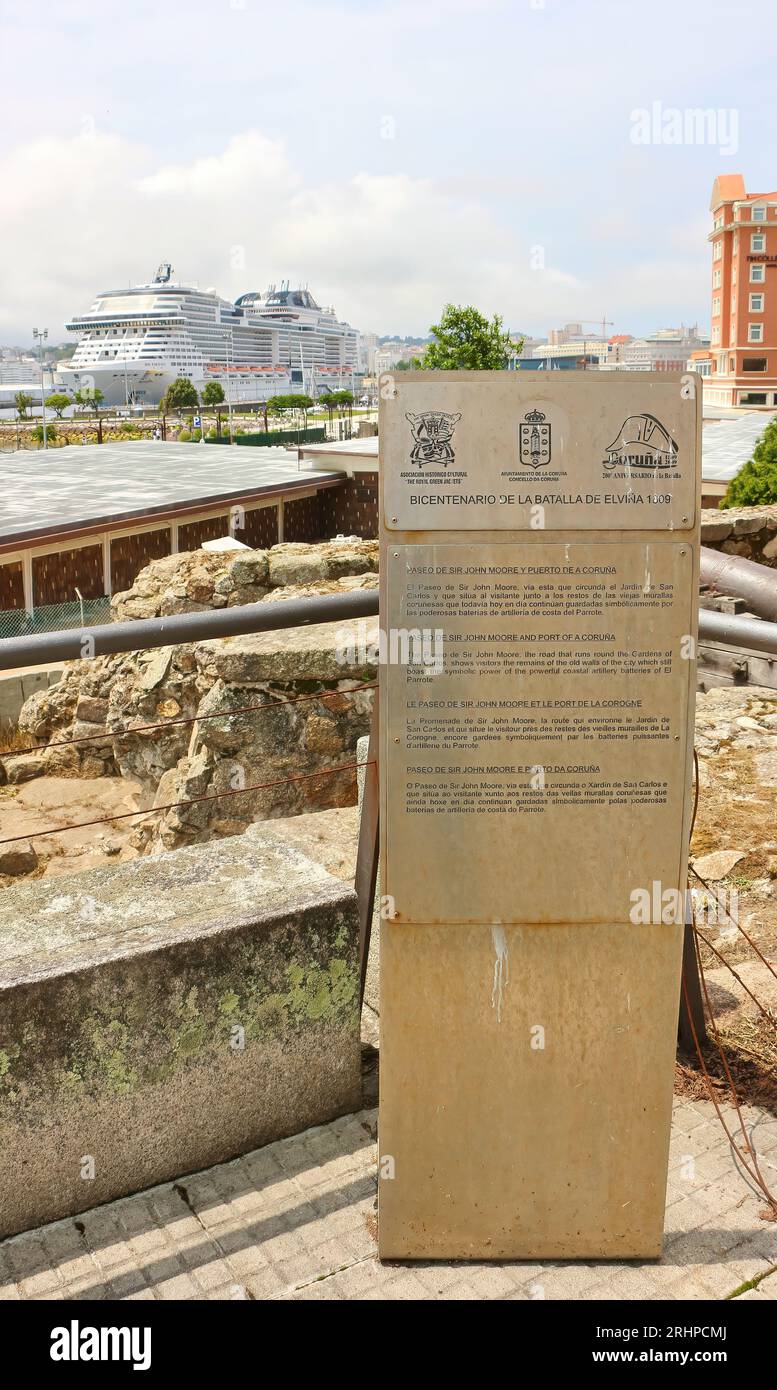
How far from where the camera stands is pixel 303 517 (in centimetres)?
3288

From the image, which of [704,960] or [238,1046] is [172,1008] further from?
[704,960]

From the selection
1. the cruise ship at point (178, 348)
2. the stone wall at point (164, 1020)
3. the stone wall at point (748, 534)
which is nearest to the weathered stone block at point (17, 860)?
the stone wall at point (164, 1020)

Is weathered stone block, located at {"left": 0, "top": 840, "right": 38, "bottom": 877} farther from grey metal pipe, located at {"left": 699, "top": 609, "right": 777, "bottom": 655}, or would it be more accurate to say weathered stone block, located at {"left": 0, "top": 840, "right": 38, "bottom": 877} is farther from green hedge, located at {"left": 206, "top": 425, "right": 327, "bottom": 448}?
green hedge, located at {"left": 206, "top": 425, "right": 327, "bottom": 448}

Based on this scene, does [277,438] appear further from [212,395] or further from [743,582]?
[743,582]

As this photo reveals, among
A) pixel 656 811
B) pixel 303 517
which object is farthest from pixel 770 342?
pixel 656 811

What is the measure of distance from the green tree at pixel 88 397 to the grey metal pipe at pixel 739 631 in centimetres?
10930

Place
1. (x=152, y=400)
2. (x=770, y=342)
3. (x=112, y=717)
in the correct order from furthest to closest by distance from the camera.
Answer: (x=152, y=400)
(x=770, y=342)
(x=112, y=717)

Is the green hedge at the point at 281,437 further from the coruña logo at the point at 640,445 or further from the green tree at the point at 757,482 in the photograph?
the coruña logo at the point at 640,445

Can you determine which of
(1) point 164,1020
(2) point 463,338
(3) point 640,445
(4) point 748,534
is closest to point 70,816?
(1) point 164,1020

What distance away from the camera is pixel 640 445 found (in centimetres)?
234

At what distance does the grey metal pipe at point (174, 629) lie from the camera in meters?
2.73

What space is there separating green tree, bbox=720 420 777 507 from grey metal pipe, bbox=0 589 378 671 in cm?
1446

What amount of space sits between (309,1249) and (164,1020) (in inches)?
24.1
